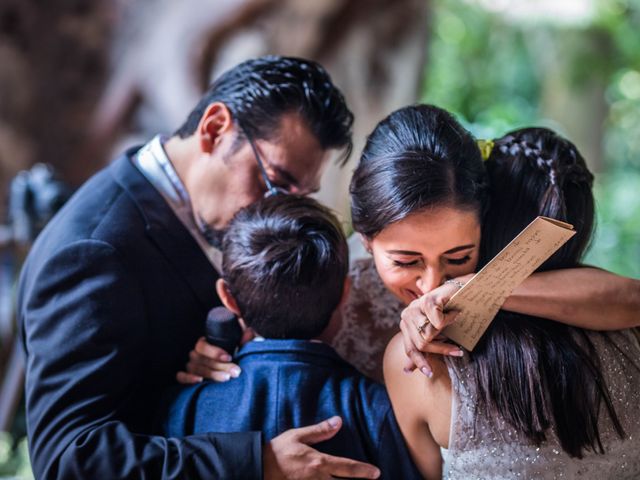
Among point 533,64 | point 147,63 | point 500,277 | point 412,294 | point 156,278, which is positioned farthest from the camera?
point 533,64

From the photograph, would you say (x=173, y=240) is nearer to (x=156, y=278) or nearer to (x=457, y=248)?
(x=156, y=278)

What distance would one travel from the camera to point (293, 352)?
4.56 feet

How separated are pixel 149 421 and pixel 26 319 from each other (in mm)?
320

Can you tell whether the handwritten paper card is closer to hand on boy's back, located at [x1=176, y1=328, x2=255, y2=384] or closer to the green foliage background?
hand on boy's back, located at [x1=176, y1=328, x2=255, y2=384]

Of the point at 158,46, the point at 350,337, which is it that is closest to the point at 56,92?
the point at 158,46

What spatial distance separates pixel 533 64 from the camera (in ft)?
22.4

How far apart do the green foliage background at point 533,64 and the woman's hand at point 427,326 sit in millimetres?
4980

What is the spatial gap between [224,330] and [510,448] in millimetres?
570

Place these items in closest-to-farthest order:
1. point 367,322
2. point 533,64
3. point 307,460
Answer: point 307,460 → point 367,322 → point 533,64

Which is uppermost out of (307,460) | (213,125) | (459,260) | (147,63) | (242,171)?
(147,63)

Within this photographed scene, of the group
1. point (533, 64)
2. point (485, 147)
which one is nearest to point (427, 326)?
point (485, 147)

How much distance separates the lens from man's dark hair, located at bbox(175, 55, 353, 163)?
176cm

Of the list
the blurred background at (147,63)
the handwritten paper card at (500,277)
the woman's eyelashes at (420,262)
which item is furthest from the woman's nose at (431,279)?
the blurred background at (147,63)

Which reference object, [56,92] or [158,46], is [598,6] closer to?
[158,46]
